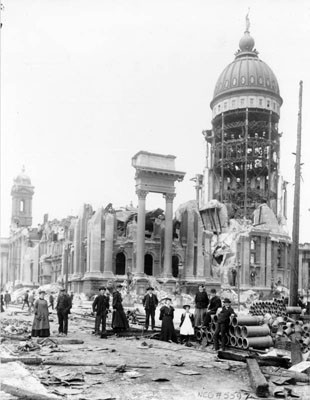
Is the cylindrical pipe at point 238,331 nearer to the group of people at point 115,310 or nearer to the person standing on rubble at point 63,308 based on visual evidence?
the group of people at point 115,310

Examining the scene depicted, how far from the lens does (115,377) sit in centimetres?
1045

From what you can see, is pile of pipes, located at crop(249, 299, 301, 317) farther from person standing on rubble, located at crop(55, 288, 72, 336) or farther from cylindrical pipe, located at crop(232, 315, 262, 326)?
person standing on rubble, located at crop(55, 288, 72, 336)

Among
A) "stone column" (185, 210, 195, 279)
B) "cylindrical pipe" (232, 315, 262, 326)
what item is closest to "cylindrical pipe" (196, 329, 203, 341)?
"cylindrical pipe" (232, 315, 262, 326)

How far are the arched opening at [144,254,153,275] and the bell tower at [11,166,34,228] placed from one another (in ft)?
151

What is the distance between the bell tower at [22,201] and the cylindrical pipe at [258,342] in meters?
86.4

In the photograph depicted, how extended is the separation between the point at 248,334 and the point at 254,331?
27cm

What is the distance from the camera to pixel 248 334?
546 inches

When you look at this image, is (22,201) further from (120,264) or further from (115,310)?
(115,310)

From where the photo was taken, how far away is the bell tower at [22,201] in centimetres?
9769

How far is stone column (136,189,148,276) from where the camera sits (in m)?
51.5

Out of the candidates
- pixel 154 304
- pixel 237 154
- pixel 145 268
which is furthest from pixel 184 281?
pixel 154 304

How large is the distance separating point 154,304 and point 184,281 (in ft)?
118

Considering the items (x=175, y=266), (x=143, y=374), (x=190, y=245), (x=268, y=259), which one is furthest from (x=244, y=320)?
(x=268, y=259)

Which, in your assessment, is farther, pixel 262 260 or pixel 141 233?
pixel 262 260
